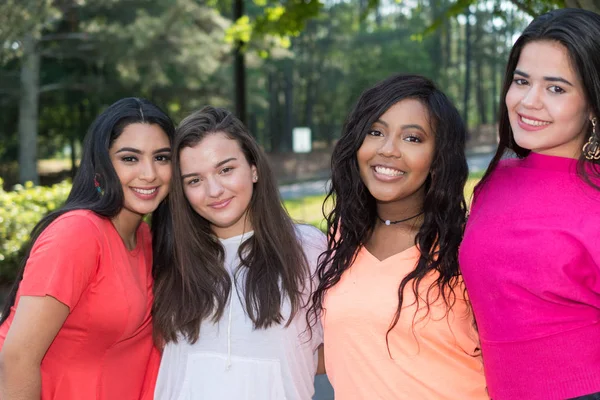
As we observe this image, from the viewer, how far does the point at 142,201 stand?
Result: 3379mm

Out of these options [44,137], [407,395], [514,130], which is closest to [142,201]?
[407,395]

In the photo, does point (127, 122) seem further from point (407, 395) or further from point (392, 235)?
point (407, 395)

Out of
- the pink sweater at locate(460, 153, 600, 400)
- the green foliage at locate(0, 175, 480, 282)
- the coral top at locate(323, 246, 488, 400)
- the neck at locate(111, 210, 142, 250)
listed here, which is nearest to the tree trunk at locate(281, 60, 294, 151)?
the green foliage at locate(0, 175, 480, 282)

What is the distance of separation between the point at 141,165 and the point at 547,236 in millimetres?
1917

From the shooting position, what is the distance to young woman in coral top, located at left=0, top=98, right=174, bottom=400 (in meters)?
2.89

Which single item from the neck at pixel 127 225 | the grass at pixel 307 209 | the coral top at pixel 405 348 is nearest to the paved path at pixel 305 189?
the grass at pixel 307 209

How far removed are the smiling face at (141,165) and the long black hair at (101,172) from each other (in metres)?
0.04

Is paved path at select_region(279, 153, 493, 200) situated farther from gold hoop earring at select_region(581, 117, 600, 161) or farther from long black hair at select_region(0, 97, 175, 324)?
gold hoop earring at select_region(581, 117, 600, 161)

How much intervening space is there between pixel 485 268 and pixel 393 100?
94 cm

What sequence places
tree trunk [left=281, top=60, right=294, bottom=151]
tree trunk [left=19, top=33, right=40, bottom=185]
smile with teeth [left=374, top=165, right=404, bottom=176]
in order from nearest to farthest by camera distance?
smile with teeth [left=374, top=165, right=404, bottom=176] → tree trunk [left=19, top=33, right=40, bottom=185] → tree trunk [left=281, top=60, right=294, bottom=151]

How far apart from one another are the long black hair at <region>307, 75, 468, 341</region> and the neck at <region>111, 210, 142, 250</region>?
968mm

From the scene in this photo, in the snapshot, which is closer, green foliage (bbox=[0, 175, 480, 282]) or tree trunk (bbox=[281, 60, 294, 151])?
green foliage (bbox=[0, 175, 480, 282])

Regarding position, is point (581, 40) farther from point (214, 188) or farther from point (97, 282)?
point (97, 282)

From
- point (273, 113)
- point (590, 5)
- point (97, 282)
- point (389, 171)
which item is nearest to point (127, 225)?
point (97, 282)
